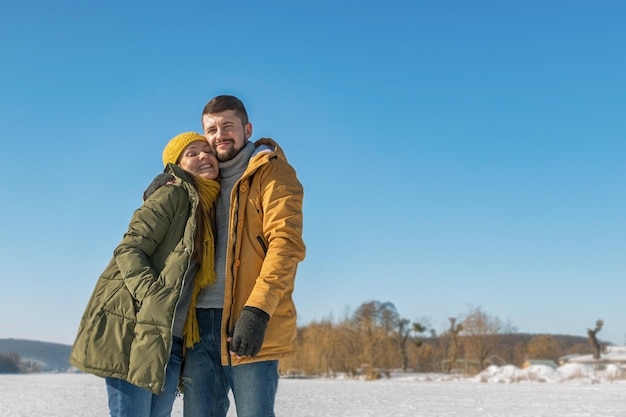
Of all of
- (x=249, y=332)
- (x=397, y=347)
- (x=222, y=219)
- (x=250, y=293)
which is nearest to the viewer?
(x=249, y=332)

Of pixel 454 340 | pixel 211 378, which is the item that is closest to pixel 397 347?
pixel 454 340

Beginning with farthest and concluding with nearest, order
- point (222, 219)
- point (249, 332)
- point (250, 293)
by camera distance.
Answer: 1. point (222, 219)
2. point (250, 293)
3. point (249, 332)

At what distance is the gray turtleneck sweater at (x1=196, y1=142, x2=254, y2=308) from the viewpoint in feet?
7.18

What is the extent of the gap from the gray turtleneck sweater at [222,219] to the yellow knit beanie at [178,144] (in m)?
0.14

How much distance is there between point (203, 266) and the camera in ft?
7.11

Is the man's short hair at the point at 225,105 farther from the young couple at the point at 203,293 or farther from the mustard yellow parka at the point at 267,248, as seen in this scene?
the mustard yellow parka at the point at 267,248

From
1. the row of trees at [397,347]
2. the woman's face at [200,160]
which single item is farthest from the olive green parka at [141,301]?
the row of trees at [397,347]

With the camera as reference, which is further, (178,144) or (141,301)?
(178,144)

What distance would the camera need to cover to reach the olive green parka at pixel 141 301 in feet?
6.65

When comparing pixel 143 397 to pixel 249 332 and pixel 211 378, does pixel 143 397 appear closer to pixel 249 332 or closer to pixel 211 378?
pixel 211 378

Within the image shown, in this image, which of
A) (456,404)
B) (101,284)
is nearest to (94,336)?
(101,284)

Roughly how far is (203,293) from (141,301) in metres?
0.23

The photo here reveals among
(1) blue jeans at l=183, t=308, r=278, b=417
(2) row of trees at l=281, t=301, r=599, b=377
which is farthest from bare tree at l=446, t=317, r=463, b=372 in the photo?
(1) blue jeans at l=183, t=308, r=278, b=417

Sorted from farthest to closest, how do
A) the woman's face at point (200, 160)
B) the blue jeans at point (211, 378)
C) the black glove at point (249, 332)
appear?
the woman's face at point (200, 160) → the blue jeans at point (211, 378) → the black glove at point (249, 332)
